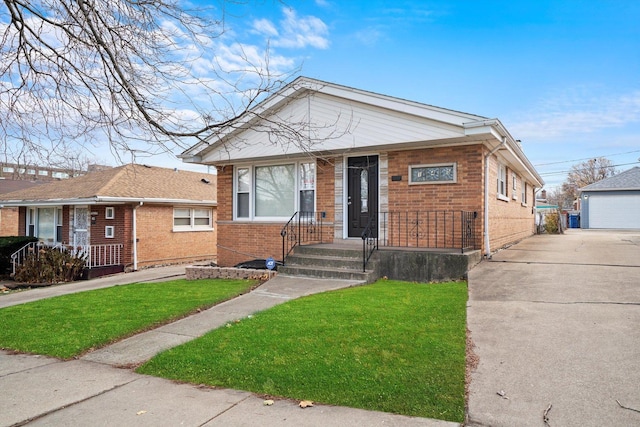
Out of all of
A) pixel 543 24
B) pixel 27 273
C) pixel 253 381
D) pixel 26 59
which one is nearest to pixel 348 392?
pixel 253 381

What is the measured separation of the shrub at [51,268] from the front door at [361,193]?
397 inches

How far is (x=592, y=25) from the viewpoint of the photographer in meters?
11.1

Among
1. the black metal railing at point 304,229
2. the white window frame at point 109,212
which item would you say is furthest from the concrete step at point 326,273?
the white window frame at point 109,212

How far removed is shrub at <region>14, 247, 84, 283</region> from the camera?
1455 centimetres

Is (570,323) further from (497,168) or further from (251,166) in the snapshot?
(251,166)

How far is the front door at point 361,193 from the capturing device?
35.6ft

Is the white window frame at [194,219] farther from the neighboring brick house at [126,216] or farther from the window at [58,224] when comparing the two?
the window at [58,224]

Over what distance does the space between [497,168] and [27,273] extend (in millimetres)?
15692

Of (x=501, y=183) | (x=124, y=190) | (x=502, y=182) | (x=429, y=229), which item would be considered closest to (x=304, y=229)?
(x=429, y=229)

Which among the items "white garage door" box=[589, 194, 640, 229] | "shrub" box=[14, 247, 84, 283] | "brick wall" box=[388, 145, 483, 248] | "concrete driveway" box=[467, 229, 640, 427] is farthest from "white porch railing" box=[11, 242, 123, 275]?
"white garage door" box=[589, 194, 640, 229]

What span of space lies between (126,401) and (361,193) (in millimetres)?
8081

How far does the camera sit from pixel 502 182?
1256cm

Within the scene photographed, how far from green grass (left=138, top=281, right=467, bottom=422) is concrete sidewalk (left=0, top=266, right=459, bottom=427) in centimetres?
17

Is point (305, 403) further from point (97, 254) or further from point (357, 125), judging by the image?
point (97, 254)
